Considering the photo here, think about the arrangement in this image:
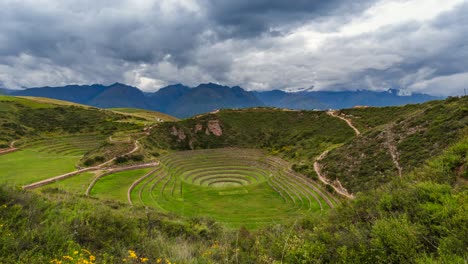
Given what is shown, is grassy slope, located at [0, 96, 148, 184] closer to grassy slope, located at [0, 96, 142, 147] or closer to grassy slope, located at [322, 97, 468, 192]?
grassy slope, located at [0, 96, 142, 147]

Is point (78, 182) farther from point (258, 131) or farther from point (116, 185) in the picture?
point (258, 131)

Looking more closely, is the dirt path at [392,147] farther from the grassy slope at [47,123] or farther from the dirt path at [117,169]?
the grassy slope at [47,123]

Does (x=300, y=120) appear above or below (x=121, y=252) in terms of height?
above

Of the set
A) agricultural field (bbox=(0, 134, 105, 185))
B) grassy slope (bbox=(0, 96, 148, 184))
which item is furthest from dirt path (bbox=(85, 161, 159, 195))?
grassy slope (bbox=(0, 96, 148, 184))

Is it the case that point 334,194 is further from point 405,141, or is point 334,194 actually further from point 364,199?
point 364,199

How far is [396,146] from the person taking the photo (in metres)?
30.9

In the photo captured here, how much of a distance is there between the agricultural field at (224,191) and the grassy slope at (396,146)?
478cm

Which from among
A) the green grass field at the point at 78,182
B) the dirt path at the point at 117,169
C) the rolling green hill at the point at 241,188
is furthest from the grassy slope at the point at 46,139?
the dirt path at the point at 117,169

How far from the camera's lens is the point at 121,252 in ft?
25.4

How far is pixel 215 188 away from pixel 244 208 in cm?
822

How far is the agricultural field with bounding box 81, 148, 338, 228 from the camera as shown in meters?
28.0

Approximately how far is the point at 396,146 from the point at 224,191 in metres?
25.9

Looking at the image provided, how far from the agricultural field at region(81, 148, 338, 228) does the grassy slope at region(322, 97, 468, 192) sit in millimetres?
4782

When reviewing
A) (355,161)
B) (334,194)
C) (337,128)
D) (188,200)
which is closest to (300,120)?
(337,128)
